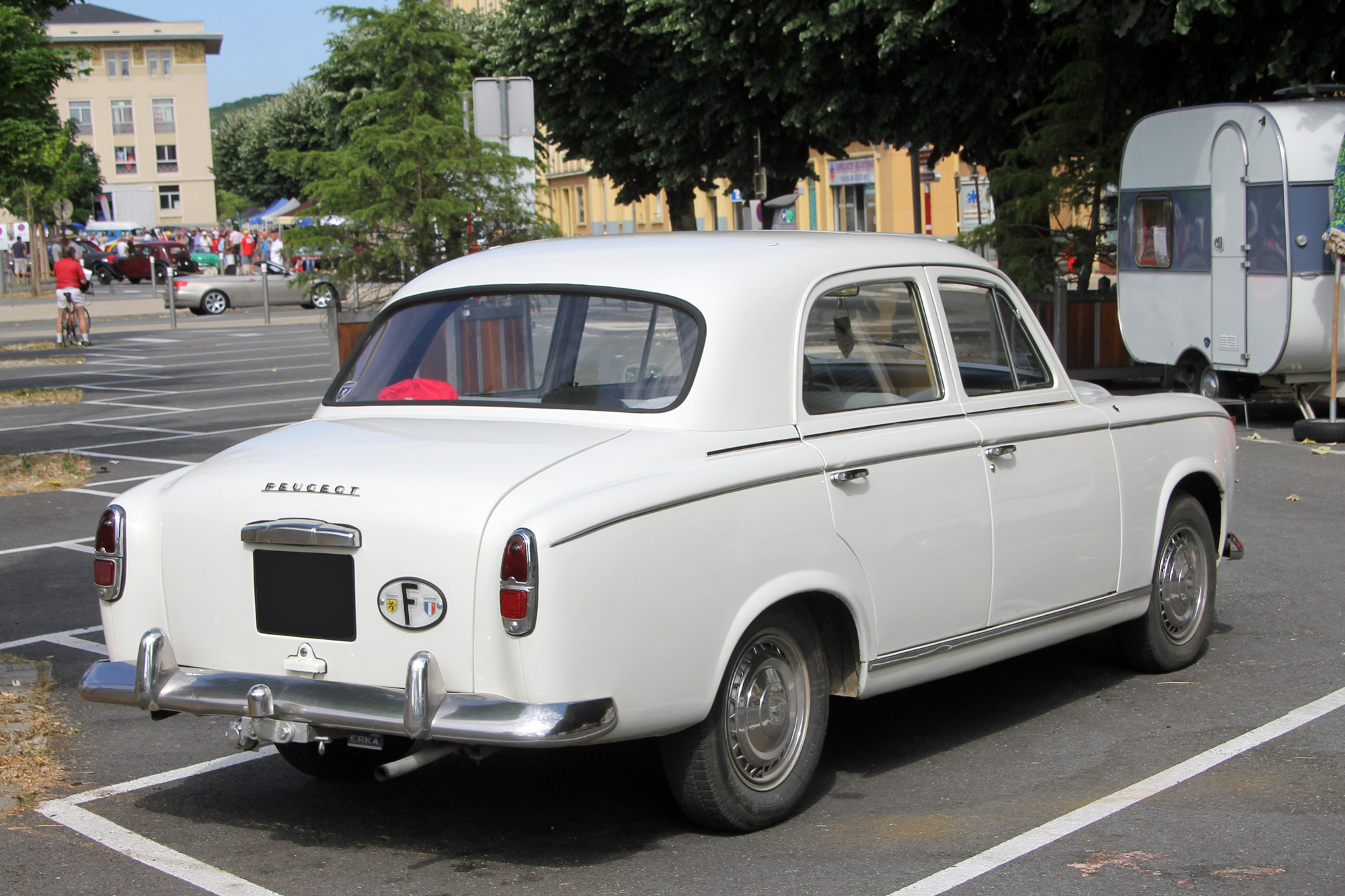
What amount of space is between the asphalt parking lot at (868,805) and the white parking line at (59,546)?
91.8 inches

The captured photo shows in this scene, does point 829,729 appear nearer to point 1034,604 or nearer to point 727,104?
point 1034,604

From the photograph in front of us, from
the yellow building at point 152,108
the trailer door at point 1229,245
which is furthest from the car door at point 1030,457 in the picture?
the yellow building at point 152,108

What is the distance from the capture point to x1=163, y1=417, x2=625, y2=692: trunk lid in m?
4.15

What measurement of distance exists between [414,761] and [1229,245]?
A: 12.4 metres

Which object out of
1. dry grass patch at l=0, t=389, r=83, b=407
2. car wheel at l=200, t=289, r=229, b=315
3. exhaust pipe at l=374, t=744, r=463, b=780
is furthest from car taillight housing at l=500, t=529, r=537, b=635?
car wheel at l=200, t=289, r=229, b=315

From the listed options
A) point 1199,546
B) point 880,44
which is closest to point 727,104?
point 880,44

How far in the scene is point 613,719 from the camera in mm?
4129

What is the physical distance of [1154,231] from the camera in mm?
16094

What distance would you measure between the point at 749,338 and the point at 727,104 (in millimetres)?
24014

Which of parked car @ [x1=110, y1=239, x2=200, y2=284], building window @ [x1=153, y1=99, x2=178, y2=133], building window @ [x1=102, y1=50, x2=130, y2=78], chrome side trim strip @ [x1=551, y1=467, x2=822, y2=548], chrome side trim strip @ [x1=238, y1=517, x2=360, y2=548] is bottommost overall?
chrome side trim strip @ [x1=238, y1=517, x2=360, y2=548]

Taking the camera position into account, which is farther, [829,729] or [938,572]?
[829,729]

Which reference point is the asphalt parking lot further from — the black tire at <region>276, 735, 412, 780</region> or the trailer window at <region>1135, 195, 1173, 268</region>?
the trailer window at <region>1135, 195, 1173, 268</region>

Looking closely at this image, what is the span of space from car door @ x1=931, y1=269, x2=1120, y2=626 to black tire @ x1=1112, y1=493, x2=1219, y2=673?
0.49 meters

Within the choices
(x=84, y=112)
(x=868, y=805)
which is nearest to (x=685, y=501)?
(x=868, y=805)
